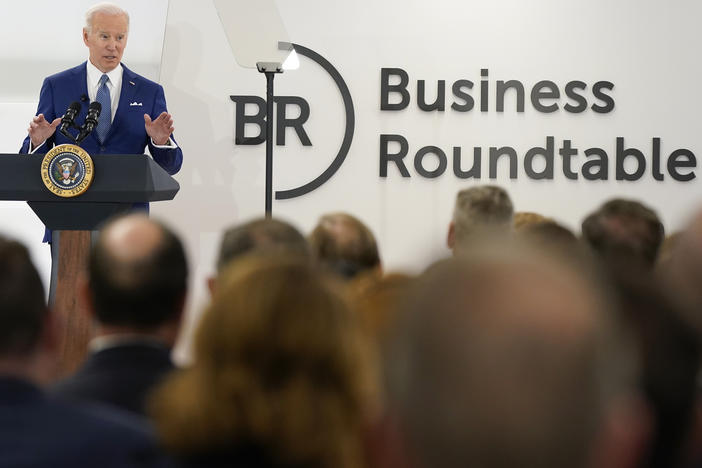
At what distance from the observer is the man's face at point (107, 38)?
512 cm

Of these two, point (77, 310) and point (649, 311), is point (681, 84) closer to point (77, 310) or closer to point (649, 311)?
point (77, 310)

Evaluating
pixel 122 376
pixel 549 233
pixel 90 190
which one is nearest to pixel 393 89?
pixel 90 190

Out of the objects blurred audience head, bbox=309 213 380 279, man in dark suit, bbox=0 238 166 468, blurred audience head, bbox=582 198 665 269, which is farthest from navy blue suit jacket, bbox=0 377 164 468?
blurred audience head, bbox=582 198 665 269

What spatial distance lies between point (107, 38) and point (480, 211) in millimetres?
2602

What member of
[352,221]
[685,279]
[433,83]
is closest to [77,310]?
[352,221]

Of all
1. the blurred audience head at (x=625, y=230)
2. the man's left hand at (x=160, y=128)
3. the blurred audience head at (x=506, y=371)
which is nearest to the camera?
the blurred audience head at (x=506, y=371)

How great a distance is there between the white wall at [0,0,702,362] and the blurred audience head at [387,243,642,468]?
5.53 metres

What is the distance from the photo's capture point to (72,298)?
384 cm

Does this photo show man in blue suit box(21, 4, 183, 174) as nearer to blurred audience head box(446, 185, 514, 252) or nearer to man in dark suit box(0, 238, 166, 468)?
blurred audience head box(446, 185, 514, 252)

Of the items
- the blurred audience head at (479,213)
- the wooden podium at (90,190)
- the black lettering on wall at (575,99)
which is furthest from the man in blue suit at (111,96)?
the black lettering on wall at (575,99)

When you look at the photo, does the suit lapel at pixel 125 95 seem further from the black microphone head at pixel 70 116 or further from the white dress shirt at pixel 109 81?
the black microphone head at pixel 70 116

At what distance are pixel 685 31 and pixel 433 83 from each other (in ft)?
5.36

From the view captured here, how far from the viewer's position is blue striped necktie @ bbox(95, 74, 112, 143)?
4.93 m

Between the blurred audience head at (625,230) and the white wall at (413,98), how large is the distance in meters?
3.61
